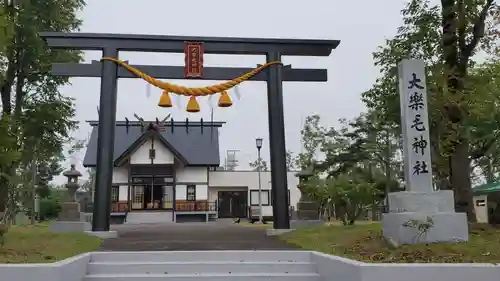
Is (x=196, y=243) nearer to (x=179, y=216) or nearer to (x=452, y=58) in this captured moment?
(x=452, y=58)

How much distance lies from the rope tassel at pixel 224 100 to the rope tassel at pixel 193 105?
0.60 metres

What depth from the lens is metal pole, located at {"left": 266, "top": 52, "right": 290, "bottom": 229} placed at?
11703mm

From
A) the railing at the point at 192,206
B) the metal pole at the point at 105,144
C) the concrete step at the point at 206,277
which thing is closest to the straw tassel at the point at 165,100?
the metal pole at the point at 105,144

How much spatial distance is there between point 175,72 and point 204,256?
19.9 feet

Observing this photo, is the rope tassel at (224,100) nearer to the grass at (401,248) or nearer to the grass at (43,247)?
the grass at (401,248)

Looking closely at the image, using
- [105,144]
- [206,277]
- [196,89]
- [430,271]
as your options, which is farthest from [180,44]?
[430,271]

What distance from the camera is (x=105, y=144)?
11.5m

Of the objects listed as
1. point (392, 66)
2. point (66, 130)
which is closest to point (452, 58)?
point (392, 66)

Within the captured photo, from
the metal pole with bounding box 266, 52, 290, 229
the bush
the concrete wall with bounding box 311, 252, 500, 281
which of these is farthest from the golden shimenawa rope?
the bush

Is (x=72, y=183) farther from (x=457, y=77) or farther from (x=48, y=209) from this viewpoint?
(x=48, y=209)

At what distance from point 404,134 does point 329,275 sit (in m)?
2.91

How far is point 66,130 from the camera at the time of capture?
1778 cm

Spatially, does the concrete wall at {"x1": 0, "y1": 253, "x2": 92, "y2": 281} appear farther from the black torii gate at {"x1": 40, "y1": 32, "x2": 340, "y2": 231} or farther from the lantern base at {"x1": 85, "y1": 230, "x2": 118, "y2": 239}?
the black torii gate at {"x1": 40, "y1": 32, "x2": 340, "y2": 231}

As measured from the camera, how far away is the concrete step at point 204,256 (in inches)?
285
